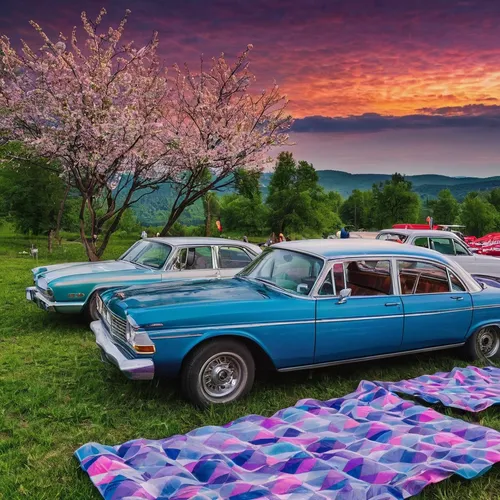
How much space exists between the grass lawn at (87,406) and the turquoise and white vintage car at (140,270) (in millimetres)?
641

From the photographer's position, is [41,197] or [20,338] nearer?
[20,338]

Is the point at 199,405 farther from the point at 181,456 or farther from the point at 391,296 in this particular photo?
the point at 391,296

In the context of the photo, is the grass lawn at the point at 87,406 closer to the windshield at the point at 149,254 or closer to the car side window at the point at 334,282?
the car side window at the point at 334,282

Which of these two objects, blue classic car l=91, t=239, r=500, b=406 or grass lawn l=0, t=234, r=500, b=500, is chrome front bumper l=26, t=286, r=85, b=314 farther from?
blue classic car l=91, t=239, r=500, b=406

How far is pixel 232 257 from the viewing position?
8289 millimetres

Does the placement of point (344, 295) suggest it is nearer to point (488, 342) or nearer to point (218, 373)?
point (218, 373)

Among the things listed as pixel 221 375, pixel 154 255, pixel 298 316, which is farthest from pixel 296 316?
pixel 154 255

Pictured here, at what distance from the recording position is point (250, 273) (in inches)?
229

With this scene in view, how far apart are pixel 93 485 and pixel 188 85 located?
1456 centimetres

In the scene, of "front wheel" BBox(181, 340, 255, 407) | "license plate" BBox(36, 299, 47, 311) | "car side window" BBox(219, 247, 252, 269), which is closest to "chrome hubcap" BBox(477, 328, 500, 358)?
"front wheel" BBox(181, 340, 255, 407)

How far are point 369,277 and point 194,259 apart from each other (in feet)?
10.5

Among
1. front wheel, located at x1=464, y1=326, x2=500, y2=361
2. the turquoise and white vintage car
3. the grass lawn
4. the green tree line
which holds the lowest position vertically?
the grass lawn

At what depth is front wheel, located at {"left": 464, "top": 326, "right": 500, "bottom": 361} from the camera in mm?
5984

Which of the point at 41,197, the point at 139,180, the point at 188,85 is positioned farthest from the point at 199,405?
the point at 41,197
